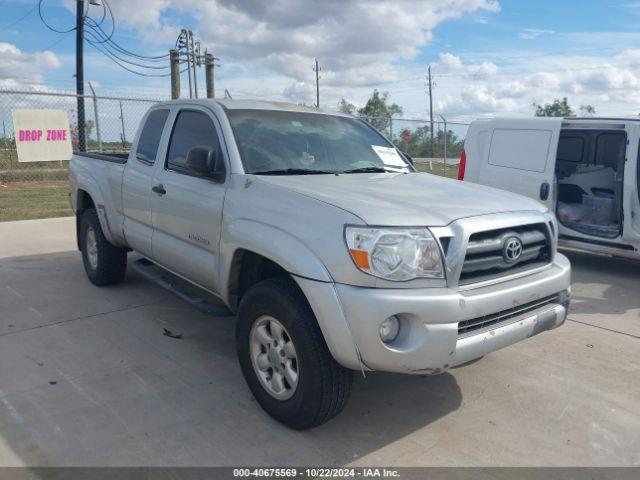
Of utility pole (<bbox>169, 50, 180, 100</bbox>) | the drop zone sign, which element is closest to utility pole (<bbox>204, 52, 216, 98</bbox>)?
utility pole (<bbox>169, 50, 180, 100</bbox>)

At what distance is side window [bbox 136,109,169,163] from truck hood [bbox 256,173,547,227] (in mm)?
1699

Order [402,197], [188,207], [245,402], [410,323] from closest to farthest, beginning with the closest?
[410,323]
[402,197]
[245,402]
[188,207]

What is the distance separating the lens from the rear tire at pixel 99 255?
18.5ft

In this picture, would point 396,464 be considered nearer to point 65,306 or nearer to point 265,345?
point 265,345

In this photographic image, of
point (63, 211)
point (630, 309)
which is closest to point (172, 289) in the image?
point (630, 309)

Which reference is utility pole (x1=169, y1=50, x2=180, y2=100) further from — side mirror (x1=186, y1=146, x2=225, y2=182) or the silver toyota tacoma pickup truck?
side mirror (x1=186, y1=146, x2=225, y2=182)

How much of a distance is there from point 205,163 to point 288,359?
1.43m

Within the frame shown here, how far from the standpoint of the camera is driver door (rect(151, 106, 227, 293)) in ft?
12.3

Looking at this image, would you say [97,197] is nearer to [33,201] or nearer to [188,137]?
[188,137]

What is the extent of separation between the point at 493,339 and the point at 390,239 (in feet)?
2.62

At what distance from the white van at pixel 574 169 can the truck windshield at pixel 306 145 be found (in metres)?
3.40

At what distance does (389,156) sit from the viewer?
4523 mm

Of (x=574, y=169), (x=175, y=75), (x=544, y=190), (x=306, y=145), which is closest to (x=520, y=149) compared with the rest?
(x=544, y=190)

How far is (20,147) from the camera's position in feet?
45.8
